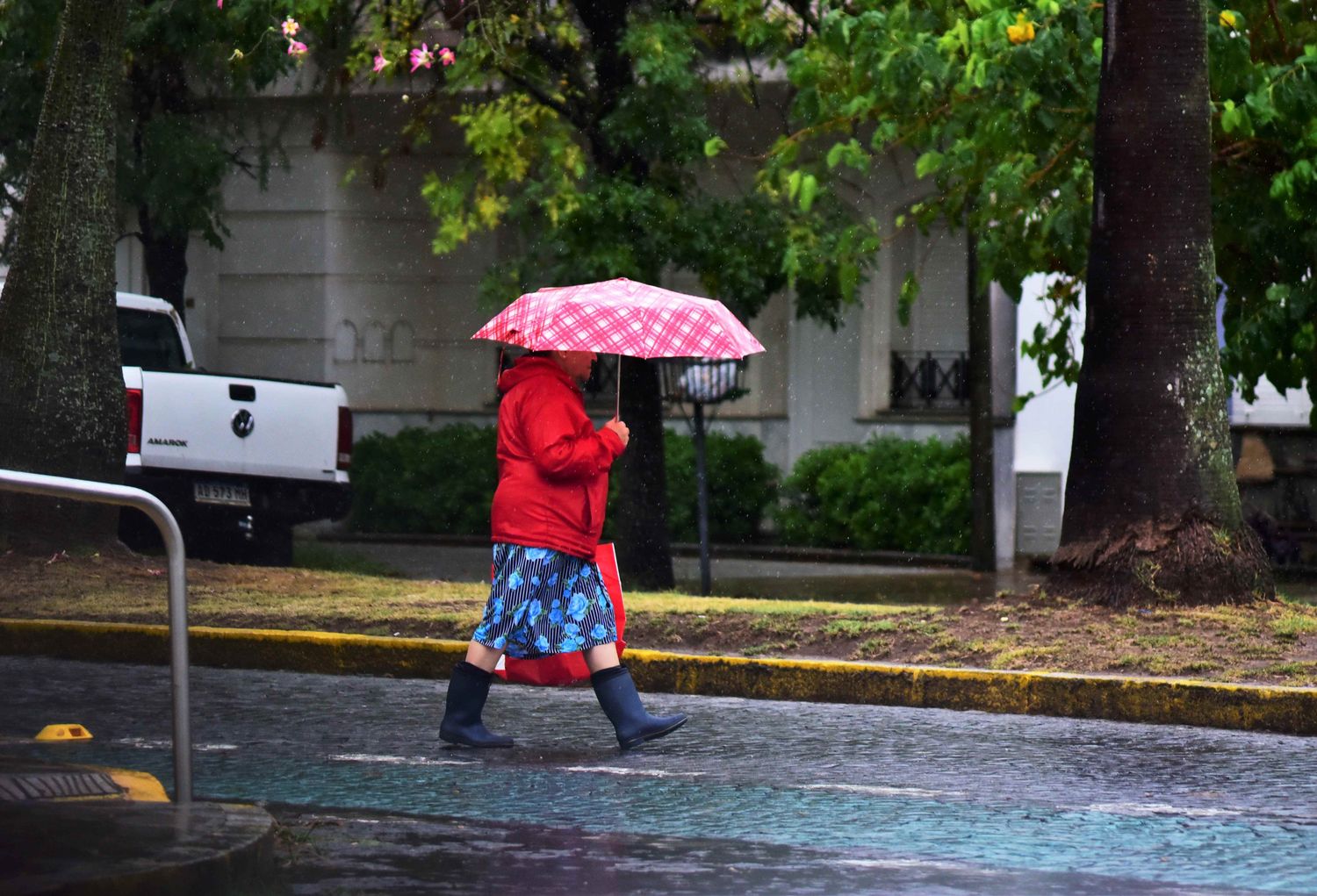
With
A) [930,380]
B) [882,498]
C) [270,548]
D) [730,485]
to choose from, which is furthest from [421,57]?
[930,380]

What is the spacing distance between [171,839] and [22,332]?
8.97 meters

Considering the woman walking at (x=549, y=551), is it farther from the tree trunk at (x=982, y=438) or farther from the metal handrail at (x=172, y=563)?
the tree trunk at (x=982, y=438)

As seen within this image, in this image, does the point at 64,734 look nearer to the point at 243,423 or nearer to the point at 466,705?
the point at 466,705

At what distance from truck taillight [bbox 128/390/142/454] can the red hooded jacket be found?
297 inches

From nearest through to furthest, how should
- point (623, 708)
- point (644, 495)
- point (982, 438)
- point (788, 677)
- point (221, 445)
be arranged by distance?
point (623, 708)
point (788, 677)
point (221, 445)
point (644, 495)
point (982, 438)

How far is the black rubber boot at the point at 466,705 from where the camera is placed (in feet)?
26.8

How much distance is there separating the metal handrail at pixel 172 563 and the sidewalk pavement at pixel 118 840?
0.14 metres

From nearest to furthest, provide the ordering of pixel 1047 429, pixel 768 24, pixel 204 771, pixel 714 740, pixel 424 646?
pixel 204 771 → pixel 714 740 → pixel 424 646 → pixel 768 24 → pixel 1047 429

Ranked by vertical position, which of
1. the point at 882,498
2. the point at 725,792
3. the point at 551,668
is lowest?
the point at 725,792

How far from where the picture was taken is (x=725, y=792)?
7238mm

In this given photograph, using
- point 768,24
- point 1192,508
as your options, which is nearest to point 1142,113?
point 1192,508

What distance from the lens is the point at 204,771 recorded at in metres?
7.57

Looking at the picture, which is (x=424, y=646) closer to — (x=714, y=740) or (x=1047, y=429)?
(x=714, y=740)

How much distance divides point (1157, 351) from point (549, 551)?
167 inches
